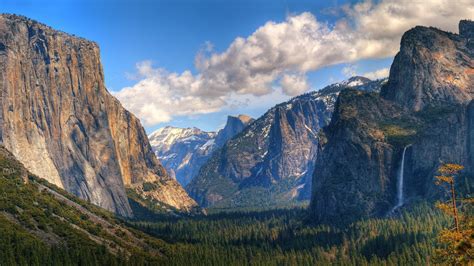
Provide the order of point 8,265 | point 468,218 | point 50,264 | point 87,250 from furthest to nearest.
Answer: point 87,250 → point 50,264 → point 8,265 → point 468,218

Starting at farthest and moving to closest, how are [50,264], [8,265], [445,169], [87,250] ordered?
1. [87,250]
2. [50,264]
3. [8,265]
4. [445,169]

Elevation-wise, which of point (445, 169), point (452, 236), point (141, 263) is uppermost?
point (445, 169)

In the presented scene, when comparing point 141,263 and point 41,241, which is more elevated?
point 41,241

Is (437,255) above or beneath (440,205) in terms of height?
beneath

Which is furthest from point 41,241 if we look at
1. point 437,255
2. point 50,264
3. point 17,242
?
point 437,255

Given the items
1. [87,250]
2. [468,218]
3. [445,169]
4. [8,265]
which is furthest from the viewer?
[87,250]

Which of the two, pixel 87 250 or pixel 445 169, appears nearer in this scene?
pixel 445 169

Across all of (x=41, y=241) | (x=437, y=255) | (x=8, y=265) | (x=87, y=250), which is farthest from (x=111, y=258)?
(x=437, y=255)

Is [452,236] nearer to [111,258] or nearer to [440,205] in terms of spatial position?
[440,205]

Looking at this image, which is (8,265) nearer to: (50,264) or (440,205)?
(50,264)
